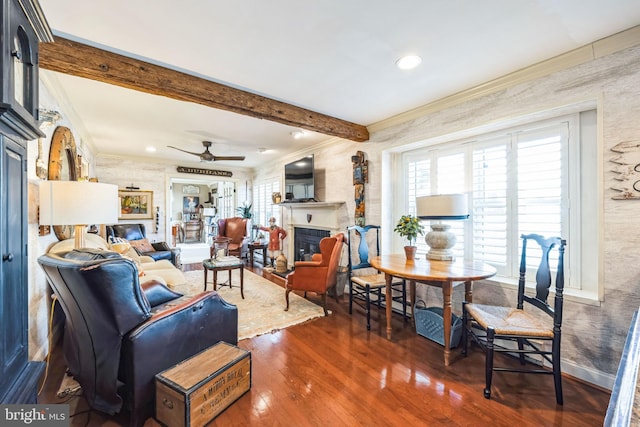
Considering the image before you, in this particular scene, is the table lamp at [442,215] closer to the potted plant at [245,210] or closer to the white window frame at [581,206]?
the white window frame at [581,206]

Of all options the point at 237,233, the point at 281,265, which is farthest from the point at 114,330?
the point at 237,233

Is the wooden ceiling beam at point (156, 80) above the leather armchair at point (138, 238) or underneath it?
above

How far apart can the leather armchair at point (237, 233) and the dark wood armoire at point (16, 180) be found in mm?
4857

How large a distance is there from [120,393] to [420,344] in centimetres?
237

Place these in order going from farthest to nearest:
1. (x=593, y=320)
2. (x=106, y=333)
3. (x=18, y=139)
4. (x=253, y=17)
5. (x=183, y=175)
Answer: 1. (x=183, y=175)
2. (x=593, y=320)
3. (x=253, y=17)
4. (x=106, y=333)
5. (x=18, y=139)

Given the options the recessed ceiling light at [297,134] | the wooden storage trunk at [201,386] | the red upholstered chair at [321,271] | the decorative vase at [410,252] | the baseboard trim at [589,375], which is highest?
the recessed ceiling light at [297,134]

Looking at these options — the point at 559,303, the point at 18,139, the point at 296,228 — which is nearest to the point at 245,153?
the point at 296,228

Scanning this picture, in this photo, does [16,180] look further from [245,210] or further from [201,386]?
[245,210]

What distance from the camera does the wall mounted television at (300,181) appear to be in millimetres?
4883

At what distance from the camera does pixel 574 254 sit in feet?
7.48

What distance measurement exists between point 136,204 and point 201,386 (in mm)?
5686

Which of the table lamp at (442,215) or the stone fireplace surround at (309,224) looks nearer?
the table lamp at (442,215)

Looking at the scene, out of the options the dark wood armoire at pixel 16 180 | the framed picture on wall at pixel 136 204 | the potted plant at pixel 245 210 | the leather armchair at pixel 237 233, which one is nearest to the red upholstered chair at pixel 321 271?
the dark wood armoire at pixel 16 180

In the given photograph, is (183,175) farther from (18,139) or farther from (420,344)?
(420,344)
